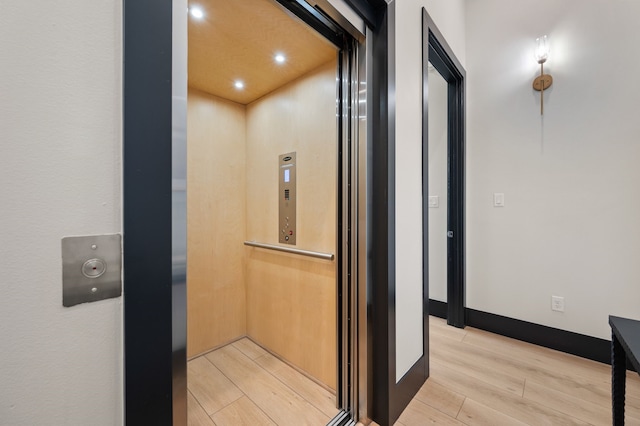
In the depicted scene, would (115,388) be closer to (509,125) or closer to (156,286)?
(156,286)

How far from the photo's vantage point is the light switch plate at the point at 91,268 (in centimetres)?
49

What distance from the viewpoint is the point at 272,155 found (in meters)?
2.09

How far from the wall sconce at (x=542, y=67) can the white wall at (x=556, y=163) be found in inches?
1.8

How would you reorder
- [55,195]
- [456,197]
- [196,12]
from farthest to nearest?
[456,197] < [196,12] < [55,195]

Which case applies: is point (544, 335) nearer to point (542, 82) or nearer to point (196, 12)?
point (542, 82)

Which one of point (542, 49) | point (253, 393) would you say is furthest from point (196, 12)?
point (542, 49)

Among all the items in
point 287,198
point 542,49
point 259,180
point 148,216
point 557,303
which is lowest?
→ point 557,303

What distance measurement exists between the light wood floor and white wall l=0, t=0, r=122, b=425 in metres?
1.22

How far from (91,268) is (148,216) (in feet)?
0.45

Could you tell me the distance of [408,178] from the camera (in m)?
1.54

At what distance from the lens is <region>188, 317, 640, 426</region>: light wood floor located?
1420 millimetres

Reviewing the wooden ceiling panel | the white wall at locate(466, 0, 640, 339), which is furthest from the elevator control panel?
the white wall at locate(466, 0, 640, 339)

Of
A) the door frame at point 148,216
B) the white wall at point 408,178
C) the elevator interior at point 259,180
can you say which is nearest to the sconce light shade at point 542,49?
the white wall at point 408,178

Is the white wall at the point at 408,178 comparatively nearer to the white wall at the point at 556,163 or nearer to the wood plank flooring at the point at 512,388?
the wood plank flooring at the point at 512,388
